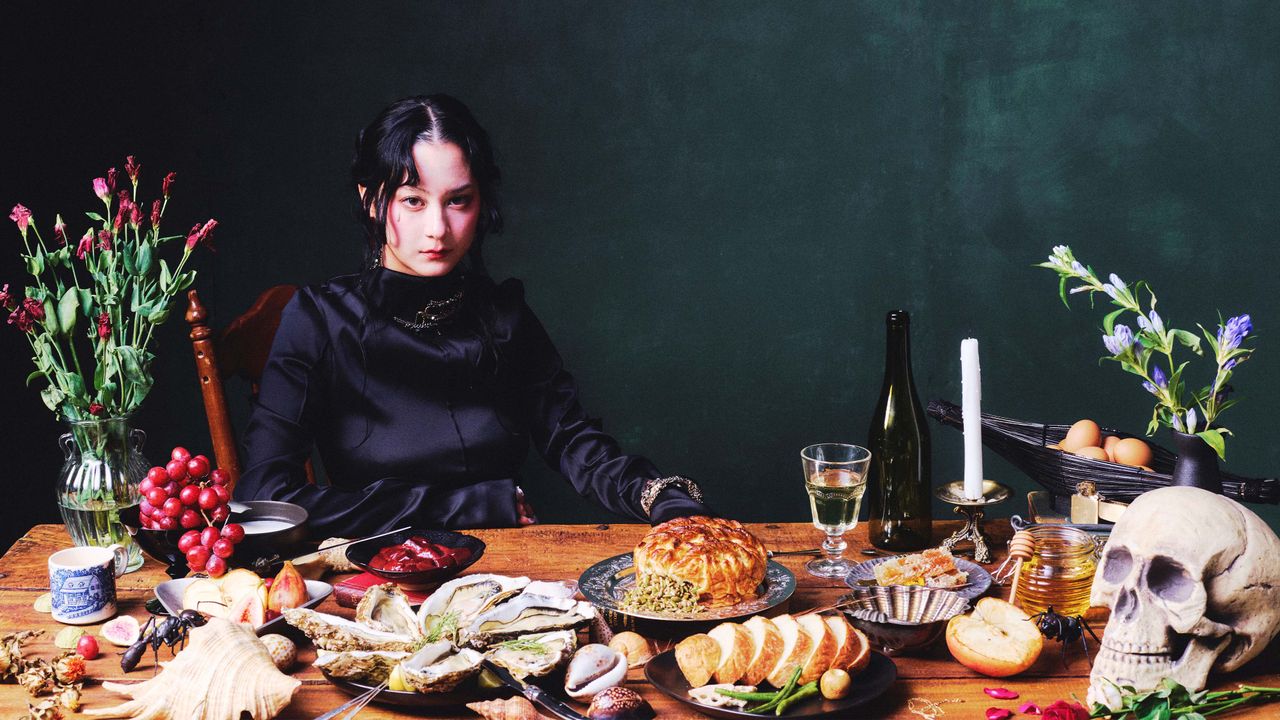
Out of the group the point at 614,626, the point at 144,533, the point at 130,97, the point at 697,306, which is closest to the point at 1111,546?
the point at 614,626

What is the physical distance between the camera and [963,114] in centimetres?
370

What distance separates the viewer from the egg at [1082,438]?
75.5 inches

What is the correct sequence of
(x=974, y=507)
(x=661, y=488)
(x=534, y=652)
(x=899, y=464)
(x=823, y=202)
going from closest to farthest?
(x=534, y=652) < (x=974, y=507) < (x=899, y=464) < (x=661, y=488) < (x=823, y=202)

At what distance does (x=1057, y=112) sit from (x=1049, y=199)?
28 cm

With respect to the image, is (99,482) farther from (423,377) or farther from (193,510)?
(423,377)

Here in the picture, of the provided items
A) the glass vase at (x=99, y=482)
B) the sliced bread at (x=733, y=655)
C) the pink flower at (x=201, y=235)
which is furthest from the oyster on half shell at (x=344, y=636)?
the pink flower at (x=201, y=235)

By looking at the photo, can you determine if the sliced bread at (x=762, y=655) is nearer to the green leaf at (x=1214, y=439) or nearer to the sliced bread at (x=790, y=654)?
the sliced bread at (x=790, y=654)

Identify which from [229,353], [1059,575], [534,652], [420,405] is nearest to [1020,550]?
[1059,575]

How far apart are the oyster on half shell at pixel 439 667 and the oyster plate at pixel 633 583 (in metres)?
0.27

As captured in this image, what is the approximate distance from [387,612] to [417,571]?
16cm

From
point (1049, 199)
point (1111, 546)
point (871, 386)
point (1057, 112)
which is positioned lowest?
point (871, 386)

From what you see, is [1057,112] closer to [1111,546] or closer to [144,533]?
[1111,546]

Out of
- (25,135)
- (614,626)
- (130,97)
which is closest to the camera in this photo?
(614,626)

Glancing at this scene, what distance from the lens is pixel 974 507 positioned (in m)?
1.81
